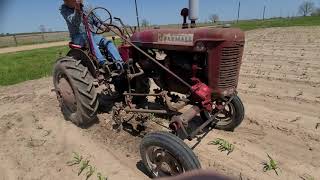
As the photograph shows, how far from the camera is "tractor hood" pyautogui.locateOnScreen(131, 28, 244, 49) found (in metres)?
3.80

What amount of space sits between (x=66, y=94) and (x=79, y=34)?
93cm

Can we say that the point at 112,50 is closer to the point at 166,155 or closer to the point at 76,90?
the point at 76,90

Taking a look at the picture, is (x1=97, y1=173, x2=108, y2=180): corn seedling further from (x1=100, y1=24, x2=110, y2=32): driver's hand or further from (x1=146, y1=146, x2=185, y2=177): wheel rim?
(x1=100, y1=24, x2=110, y2=32): driver's hand

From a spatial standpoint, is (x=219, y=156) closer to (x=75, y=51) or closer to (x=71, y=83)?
(x=71, y=83)

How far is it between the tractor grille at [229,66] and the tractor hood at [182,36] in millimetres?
127

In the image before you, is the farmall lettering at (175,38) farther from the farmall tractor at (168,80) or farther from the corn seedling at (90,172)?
the corn seedling at (90,172)

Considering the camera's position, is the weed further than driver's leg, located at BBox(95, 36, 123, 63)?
No

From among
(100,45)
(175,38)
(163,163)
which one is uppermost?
(175,38)

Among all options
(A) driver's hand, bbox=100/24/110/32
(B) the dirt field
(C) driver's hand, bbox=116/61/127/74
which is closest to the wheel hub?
(B) the dirt field

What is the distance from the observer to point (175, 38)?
4203mm

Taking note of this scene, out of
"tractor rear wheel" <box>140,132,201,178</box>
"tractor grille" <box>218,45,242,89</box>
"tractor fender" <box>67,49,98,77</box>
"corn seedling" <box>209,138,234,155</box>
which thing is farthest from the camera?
"tractor fender" <box>67,49,98,77</box>

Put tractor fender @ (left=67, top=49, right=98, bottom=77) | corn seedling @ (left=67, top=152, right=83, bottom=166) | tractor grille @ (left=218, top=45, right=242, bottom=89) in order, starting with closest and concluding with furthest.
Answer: tractor grille @ (left=218, top=45, right=242, bottom=89)
corn seedling @ (left=67, top=152, right=83, bottom=166)
tractor fender @ (left=67, top=49, right=98, bottom=77)

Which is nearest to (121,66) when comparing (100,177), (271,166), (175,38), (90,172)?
(175,38)

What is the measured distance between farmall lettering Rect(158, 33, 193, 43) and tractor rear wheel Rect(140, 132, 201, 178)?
117 cm
